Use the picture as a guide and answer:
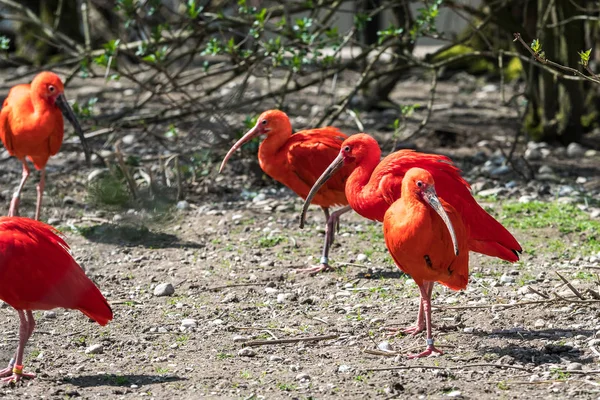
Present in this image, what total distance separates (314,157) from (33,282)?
2655 mm

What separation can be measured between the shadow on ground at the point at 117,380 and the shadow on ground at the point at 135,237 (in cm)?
254

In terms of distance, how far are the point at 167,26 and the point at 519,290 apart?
3.90 metres

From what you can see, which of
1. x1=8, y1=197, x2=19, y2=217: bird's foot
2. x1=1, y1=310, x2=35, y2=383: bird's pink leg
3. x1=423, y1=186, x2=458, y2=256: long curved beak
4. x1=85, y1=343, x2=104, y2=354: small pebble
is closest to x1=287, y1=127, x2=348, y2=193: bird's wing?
x1=423, y1=186, x2=458, y2=256: long curved beak

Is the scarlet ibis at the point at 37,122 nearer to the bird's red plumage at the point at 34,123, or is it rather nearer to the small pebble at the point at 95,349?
the bird's red plumage at the point at 34,123

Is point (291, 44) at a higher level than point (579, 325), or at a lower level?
higher

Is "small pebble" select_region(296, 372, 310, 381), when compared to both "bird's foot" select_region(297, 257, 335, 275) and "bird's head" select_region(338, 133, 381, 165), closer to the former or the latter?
"bird's head" select_region(338, 133, 381, 165)

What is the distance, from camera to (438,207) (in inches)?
182

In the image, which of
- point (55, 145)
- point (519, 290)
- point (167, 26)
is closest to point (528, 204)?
point (519, 290)

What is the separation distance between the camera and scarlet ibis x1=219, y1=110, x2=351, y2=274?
22.0 ft

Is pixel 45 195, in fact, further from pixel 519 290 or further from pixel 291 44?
pixel 519 290

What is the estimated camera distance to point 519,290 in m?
5.80

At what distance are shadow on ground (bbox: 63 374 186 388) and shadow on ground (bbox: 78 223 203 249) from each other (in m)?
2.54

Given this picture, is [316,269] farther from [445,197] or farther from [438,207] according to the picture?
[438,207]

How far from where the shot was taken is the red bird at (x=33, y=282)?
15.1ft
